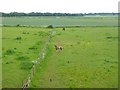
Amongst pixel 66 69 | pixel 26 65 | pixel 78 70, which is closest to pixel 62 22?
pixel 26 65

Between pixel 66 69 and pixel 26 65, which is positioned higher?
pixel 26 65

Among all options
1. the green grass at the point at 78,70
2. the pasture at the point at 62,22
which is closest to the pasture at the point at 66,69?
the green grass at the point at 78,70

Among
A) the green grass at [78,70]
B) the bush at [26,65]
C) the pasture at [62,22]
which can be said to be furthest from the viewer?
the pasture at [62,22]

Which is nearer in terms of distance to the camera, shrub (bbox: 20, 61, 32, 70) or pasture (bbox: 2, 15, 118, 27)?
shrub (bbox: 20, 61, 32, 70)

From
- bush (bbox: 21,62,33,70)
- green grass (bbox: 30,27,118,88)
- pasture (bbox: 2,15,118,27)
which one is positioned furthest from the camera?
pasture (bbox: 2,15,118,27)

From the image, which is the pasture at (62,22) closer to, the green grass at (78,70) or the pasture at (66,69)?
the pasture at (66,69)

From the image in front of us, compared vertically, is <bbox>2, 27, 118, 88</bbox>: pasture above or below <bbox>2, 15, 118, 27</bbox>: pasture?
below

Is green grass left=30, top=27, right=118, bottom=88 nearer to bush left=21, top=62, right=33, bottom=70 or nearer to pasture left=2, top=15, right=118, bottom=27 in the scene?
bush left=21, top=62, right=33, bottom=70

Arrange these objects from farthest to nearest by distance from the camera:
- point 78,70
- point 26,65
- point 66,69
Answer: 1. point 26,65
2. point 66,69
3. point 78,70

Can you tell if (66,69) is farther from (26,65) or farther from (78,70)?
(26,65)

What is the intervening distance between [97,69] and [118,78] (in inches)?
110

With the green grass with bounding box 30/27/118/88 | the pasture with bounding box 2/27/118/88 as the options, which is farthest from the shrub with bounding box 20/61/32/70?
the green grass with bounding box 30/27/118/88

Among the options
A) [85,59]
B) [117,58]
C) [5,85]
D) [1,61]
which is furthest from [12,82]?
[117,58]

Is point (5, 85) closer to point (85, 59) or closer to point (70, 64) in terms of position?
point (70, 64)
